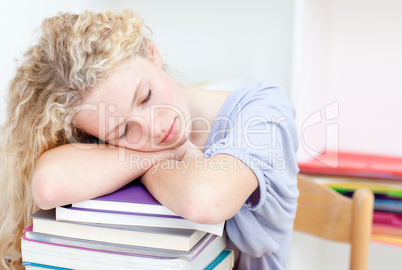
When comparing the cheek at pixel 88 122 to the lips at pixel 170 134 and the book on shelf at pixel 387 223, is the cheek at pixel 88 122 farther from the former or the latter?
the book on shelf at pixel 387 223

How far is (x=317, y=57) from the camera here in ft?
4.35

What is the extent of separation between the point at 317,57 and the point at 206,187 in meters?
0.84

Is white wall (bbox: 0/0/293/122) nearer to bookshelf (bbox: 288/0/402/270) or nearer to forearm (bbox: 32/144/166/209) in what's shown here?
bookshelf (bbox: 288/0/402/270)

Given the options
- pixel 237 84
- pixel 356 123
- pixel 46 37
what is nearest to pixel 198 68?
pixel 237 84

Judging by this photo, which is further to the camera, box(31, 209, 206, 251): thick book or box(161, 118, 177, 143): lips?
box(161, 118, 177, 143): lips

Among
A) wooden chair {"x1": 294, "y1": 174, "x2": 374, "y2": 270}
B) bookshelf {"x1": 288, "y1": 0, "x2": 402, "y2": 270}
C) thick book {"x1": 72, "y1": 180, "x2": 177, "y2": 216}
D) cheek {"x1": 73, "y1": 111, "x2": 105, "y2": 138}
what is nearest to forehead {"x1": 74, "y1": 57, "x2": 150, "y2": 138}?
cheek {"x1": 73, "y1": 111, "x2": 105, "y2": 138}

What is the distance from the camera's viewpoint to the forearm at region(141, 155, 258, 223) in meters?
0.61

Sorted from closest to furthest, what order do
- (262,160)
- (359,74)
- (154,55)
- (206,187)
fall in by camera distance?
(206,187) → (262,160) → (154,55) → (359,74)

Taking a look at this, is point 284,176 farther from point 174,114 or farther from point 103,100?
point 103,100

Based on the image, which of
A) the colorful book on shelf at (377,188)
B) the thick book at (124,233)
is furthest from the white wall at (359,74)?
the thick book at (124,233)

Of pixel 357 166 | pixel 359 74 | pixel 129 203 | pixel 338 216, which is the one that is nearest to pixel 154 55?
pixel 129 203

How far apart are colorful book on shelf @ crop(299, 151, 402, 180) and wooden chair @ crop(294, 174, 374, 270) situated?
194 millimetres

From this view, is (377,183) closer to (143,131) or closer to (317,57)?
(317,57)

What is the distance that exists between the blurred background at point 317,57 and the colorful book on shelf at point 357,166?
1.9 inches
